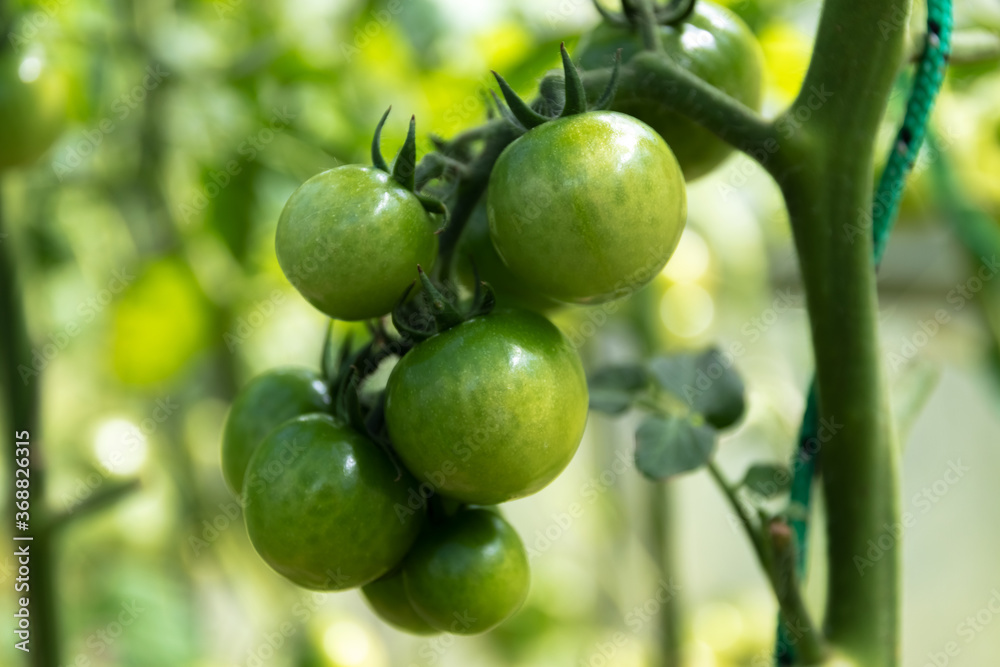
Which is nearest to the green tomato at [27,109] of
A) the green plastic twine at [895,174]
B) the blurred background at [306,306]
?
the blurred background at [306,306]

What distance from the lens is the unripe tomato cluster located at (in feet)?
0.97

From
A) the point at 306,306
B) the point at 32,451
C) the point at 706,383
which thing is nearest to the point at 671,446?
the point at 706,383

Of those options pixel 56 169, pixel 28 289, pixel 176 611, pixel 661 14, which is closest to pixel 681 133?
pixel 661 14

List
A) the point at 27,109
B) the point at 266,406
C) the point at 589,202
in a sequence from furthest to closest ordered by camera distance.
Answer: the point at 27,109
the point at 266,406
the point at 589,202

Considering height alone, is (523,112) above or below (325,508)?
above

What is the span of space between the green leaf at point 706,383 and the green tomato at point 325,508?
0.51 feet

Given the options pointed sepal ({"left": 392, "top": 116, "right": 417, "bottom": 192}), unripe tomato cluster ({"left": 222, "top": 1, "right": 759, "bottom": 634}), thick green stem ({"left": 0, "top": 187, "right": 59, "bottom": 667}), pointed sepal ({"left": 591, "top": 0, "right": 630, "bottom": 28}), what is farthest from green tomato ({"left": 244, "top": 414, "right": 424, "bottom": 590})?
thick green stem ({"left": 0, "top": 187, "right": 59, "bottom": 667})

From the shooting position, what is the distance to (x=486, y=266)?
384mm

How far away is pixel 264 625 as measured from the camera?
44.0 inches

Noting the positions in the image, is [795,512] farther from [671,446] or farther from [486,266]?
[486,266]

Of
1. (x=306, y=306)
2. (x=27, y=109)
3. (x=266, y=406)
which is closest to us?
(x=266, y=406)

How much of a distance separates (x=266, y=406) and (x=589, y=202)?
0.19 metres

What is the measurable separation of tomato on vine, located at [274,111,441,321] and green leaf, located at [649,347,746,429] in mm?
165

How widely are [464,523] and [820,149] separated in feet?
0.66
